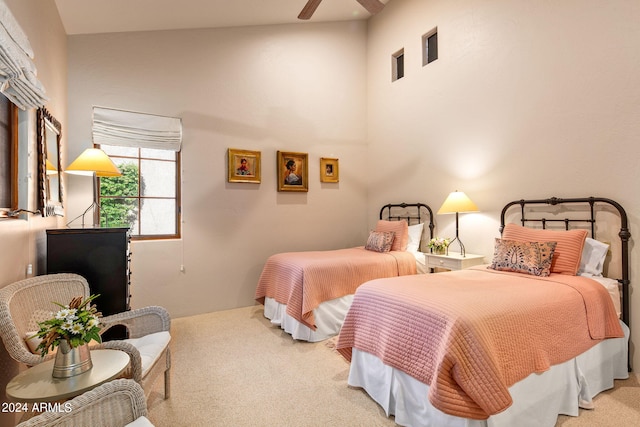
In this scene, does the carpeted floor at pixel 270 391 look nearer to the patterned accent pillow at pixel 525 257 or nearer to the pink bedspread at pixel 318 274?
the pink bedspread at pixel 318 274

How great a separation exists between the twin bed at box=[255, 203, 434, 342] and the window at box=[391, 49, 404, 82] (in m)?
2.05

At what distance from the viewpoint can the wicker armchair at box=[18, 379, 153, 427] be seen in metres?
1.12

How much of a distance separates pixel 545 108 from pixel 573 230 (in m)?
1.18

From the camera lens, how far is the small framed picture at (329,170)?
5.05 m

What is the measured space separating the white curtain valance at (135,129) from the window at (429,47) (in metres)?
3.34

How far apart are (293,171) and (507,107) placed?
2.76m

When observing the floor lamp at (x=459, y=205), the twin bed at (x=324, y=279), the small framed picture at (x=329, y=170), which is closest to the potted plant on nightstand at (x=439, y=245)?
the twin bed at (x=324, y=279)

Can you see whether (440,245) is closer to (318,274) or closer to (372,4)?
(318,274)

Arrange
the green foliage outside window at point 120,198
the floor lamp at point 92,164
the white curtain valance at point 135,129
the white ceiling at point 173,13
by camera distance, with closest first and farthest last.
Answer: the floor lamp at point 92,164 < the white ceiling at point 173,13 < the white curtain valance at point 135,129 < the green foliage outside window at point 120,198

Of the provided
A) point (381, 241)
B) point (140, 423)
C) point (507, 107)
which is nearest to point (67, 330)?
point (140, 423)

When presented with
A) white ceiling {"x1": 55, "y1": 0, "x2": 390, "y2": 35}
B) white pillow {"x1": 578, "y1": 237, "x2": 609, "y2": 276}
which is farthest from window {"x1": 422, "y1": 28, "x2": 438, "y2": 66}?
white pillow {"x1": 578, "y1": 237, "x2": 609, "y2": 276}

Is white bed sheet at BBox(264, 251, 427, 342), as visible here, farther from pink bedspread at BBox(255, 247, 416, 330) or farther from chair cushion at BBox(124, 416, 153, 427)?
chair cushion at BBox(124, 416, 153, 427)

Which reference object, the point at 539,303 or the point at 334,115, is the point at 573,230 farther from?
the point at 334,115

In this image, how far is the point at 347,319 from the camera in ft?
8.00
